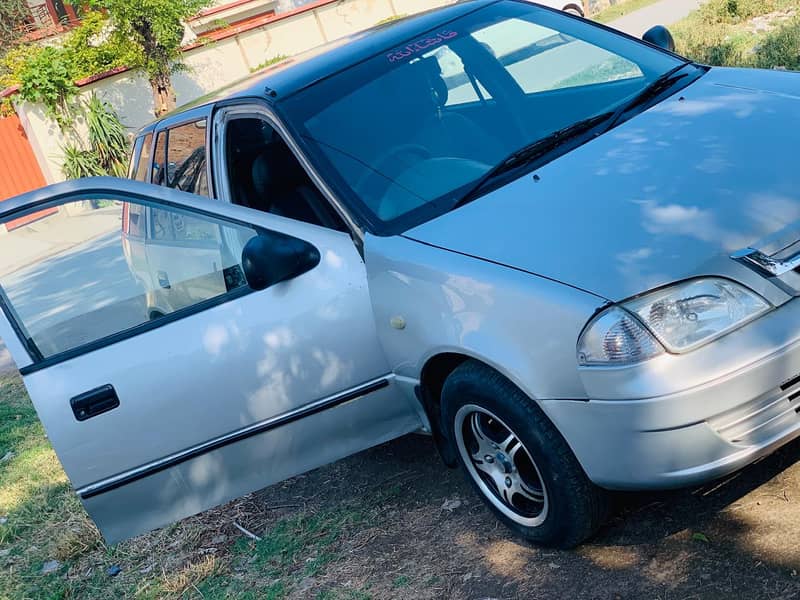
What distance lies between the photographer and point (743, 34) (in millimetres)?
11766

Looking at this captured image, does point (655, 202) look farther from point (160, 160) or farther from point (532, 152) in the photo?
point (160, 160)

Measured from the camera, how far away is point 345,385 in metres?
3.68

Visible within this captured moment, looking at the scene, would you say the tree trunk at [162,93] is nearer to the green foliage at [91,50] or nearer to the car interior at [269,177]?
the green foliage at [91,50]

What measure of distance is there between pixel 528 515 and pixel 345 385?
2.73 feet

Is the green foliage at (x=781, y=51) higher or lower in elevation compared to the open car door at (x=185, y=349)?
lower

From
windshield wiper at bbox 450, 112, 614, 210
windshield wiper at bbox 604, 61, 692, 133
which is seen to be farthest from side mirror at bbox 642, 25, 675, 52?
windshield wiper at bbox 450, 112, 614, 210

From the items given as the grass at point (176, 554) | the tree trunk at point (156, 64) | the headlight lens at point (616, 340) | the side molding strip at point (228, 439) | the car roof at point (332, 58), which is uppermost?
the tree trunk at point (156, 64)

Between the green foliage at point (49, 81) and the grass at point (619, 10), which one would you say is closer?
the green foliage at point (49, 81)

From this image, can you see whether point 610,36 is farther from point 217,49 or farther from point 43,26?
point 43,26

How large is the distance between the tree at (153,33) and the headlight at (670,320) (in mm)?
15271

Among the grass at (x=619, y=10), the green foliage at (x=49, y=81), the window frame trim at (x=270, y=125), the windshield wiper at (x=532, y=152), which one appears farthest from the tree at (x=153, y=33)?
the windshield wiper at (x=532, y=152)

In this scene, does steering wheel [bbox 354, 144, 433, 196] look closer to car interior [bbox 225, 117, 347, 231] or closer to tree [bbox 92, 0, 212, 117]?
car interior [bbox 225, 117, 347, 231]

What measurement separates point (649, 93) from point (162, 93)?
49.2 ft

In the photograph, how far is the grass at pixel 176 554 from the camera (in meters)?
3.92
